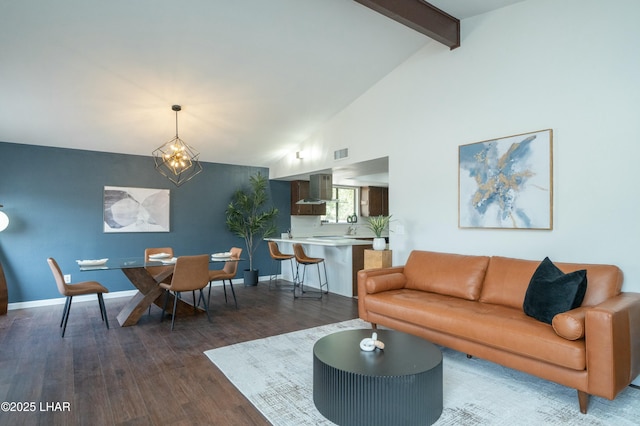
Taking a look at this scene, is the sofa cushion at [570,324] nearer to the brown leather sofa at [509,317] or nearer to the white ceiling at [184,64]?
the brown leather sofa at [509,317]

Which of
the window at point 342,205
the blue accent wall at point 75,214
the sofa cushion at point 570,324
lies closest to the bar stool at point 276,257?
the blue accent wall at point 75,214

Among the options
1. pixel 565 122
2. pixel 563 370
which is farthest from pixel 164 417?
pixel 565 122

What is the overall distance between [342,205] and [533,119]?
18.5 feet

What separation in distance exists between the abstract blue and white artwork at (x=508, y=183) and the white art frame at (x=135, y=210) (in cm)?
498

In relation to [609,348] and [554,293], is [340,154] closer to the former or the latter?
[554,293]

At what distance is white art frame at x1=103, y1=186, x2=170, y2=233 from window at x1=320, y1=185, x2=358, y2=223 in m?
3.51

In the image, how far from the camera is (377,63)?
4.75 metres

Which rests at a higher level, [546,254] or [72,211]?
[72,211]

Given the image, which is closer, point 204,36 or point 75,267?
point 204,36

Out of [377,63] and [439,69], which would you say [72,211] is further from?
[439,69]

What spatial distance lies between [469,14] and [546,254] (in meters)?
2.66

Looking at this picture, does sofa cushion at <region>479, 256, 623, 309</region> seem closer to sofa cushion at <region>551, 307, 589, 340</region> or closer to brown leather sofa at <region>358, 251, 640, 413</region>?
brown leather sofa at <region>358, 251, 640, 413</region>

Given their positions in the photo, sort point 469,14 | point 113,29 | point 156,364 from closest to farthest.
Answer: point 156,364 < point 113,29 < point 469,14

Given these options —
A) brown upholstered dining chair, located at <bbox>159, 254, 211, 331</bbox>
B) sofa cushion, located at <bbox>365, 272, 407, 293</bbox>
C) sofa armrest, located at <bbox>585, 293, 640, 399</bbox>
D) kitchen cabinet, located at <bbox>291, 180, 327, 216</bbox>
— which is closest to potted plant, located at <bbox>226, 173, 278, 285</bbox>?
kitchen cabinet, located at <bbox>291, 180, 327, 216</bbox>
